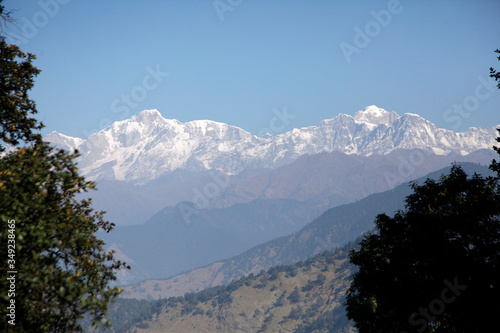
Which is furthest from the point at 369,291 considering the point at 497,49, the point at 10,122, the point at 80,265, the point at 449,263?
the point at 10,122

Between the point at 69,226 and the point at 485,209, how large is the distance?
88.3 ft

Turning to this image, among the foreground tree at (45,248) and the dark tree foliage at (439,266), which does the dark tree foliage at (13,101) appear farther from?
the dark tree foliage at (439,266)

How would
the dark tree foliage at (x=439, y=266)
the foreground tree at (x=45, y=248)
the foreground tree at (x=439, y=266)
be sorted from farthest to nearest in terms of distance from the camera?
the dark tree foliage at (x=439, y=266) → the foreground tree at (x=439, y=266) → the foreground tree at (x=45, y=248)

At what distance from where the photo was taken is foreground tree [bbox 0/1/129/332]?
1388 centimetres

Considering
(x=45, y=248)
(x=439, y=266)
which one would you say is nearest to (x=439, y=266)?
(x=439, y=266)

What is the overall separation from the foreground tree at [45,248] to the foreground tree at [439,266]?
23.0m

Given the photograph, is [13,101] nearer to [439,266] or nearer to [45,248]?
[45,248]

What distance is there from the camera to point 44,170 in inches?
634

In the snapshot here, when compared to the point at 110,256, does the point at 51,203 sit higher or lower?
higher

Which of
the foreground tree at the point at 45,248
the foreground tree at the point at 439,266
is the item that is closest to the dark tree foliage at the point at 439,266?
the foreground tree at the point at 439,266

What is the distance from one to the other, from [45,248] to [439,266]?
26471 mm

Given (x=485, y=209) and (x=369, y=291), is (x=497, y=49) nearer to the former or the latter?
(x=485, y=209)

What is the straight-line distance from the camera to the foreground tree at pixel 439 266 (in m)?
25.6

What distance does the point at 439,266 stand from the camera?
28375mm
